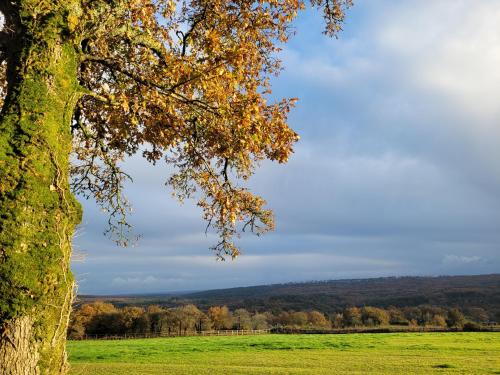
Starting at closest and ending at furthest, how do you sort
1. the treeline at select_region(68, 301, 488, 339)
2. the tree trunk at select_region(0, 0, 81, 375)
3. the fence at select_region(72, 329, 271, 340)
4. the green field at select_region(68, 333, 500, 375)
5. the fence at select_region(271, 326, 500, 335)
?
1. the tree trunk at select_region(0, 0, 81, 375)
2. the green field at select_region(68, 333, 500, 375)
3. the fence at select_region(271, 326, 500, 335)
4. the fence at select_region(72, 329, 271, 340)
5. the treeline at select_region(68, 301, 488, 339)

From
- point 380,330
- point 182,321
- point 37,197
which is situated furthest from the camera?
point 182,321

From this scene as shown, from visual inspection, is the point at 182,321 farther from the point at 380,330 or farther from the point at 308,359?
the point at 308,359

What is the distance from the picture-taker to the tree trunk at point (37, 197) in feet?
22.9

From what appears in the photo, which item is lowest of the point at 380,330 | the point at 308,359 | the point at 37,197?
the point at 380,330

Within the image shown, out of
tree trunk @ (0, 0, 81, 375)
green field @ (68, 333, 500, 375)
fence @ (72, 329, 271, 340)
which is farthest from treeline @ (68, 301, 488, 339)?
tree trunk @ (0, 0, 81, 375)

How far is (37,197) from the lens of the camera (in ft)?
24.5

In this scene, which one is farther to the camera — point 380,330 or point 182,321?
point 182,321

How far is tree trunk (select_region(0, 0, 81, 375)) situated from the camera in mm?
6988

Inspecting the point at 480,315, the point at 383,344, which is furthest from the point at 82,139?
the point at 480,315

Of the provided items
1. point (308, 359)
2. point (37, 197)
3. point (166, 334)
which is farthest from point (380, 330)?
point (37, 197)

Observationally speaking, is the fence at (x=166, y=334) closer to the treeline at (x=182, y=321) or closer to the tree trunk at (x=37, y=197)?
the treeline at (x=182, y=321)

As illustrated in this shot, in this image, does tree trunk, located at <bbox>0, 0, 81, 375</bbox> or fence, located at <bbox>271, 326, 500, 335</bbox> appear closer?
tree trunk, located at <bbox>0, 0, 81, 375</bbox>

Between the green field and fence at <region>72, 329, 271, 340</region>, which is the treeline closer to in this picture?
fence at <region>72, 329, 271, 340</region>

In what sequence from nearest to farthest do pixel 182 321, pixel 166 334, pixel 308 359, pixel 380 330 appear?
pixel 308 359, pixel 380 330, pixel 166 334, pixel 182 321
